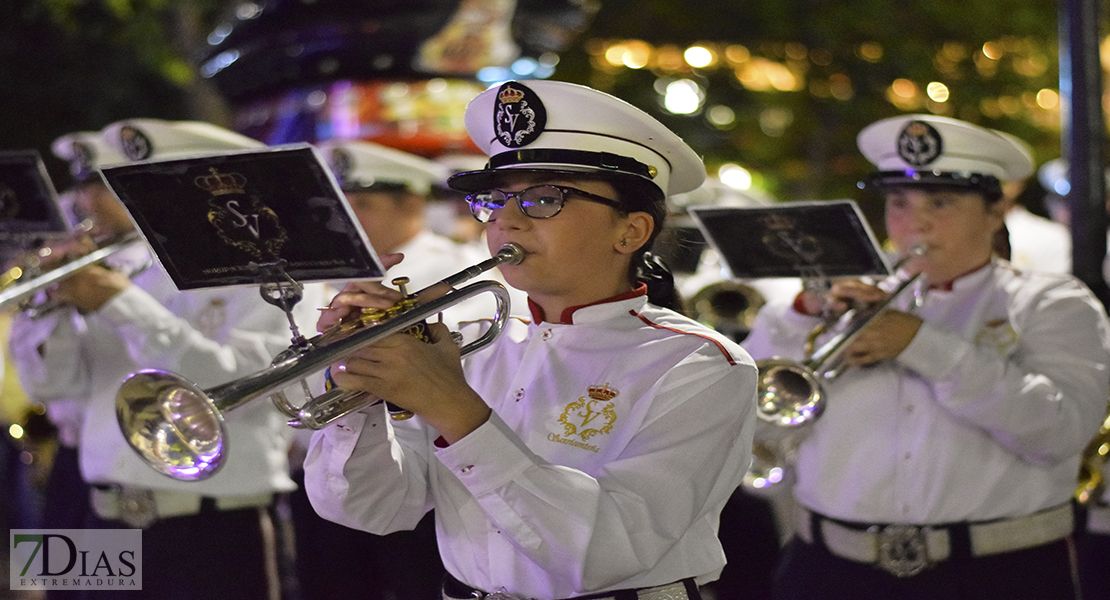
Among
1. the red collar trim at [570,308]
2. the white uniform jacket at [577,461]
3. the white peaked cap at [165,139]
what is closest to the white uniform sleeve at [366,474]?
the white uniform jacket at [577,461]

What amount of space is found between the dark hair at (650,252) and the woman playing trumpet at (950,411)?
1005 mm

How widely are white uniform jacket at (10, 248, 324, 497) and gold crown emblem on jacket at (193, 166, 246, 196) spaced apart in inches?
83.8

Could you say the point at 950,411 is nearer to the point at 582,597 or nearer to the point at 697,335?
the point at 697,335

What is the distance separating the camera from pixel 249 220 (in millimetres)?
2555

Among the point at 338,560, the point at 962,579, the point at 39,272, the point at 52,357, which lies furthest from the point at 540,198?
the point at 338,560

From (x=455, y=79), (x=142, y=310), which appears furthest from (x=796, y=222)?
(x=455, y=79)

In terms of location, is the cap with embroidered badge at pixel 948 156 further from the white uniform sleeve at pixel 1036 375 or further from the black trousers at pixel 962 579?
the black trousers at pixel 962 579

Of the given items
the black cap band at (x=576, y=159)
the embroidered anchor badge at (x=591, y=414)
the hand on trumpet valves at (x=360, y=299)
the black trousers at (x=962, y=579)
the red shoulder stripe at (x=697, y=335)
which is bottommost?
the black trousers at (x=962, y=579)

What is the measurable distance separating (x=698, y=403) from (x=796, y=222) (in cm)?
143

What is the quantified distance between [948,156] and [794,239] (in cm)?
75

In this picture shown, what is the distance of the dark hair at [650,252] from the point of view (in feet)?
9.32

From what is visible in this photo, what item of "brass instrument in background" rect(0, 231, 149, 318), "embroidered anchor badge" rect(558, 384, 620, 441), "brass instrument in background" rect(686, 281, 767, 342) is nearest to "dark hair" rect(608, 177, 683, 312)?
→ "embroidered anchor badge" rect(558, 384, 620, 441)
